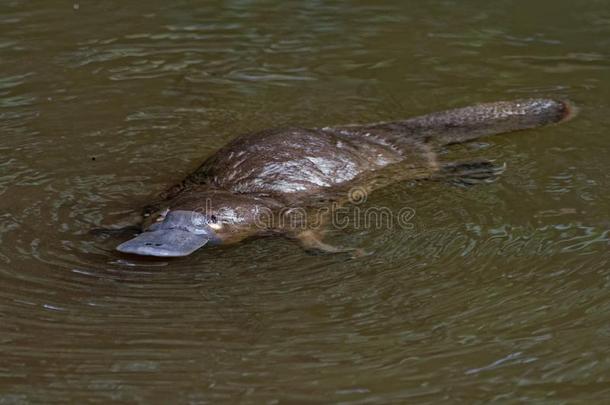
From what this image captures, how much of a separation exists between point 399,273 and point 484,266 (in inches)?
14.3

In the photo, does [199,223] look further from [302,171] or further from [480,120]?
[480,120]

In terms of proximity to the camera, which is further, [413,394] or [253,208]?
[253,208]

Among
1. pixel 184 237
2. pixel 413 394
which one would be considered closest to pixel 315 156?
pixel 184 237

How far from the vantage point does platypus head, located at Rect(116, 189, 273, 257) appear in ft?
14.2

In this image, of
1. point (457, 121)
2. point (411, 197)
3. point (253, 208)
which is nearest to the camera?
point (253, 208)

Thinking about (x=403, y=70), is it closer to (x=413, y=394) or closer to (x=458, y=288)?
(x=458, y=288)

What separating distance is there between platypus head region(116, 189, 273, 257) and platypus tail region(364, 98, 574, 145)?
4.60 feet

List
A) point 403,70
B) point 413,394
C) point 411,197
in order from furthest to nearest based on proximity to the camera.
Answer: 1. point 403,70
2. point 411,197
3. point 413,394

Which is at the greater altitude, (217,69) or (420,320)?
(217,69)

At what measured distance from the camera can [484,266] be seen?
425cm

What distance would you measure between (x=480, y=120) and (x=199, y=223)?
6.93ft

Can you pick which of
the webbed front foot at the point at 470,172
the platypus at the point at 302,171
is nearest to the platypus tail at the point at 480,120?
the platypus at the point at 302,171

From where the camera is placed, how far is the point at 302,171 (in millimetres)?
4973

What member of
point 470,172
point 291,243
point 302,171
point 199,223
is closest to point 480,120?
point 470,172
